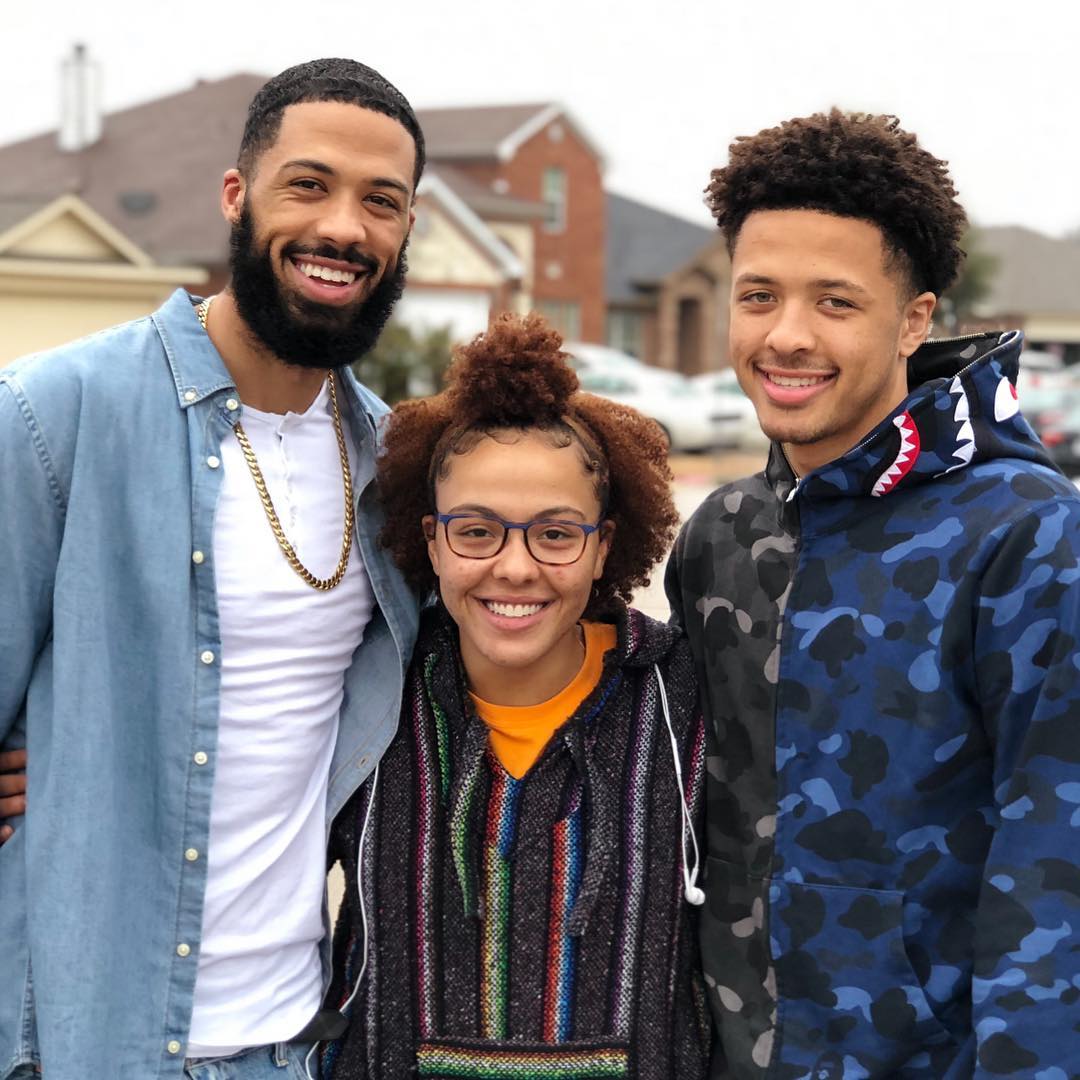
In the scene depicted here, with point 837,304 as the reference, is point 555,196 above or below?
above

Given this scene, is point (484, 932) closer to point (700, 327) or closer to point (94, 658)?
point (94, 658)

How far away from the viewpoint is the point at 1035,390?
20734mm

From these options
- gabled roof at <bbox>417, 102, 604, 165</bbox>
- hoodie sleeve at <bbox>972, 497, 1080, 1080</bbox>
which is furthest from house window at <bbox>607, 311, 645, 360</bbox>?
hoodie sleeve at <bbox>972, 497, 1080, 1080</bbox>

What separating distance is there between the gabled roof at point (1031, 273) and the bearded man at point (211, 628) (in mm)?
46011

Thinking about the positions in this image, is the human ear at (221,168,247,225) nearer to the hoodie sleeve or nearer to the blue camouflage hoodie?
the blue camouflage hoodie

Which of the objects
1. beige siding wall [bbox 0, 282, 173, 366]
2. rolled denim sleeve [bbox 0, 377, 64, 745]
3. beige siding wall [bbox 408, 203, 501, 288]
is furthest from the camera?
beige siding wall [bbox 408, 203, 501, 288]

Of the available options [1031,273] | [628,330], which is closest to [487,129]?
[628,330]

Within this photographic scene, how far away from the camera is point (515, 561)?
286cm

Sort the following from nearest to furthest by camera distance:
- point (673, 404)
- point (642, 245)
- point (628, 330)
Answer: point (673, 404) < point (628, 330) < point (642, 245)

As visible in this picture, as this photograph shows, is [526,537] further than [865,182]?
Yes

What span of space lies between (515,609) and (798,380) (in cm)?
70

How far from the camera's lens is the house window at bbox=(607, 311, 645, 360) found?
42.1 meters

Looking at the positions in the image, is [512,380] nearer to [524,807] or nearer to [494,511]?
[494,511]

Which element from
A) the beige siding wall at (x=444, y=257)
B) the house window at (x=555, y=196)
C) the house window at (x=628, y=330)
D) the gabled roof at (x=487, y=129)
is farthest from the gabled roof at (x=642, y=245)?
the beige siding wall at (x=444, y=257)
